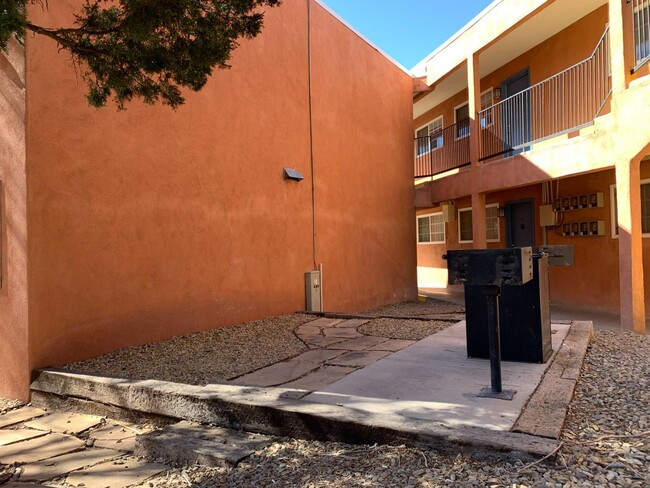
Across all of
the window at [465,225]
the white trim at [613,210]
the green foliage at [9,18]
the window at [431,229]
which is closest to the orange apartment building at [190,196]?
the green foliage at [9,18]

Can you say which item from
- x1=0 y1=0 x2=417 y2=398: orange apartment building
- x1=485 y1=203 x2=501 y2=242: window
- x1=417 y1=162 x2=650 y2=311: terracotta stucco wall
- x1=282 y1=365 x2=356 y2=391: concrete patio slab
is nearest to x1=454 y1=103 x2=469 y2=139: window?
x1=485 y1=203 x2=501 y2=242: window

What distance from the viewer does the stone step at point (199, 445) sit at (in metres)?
2.98

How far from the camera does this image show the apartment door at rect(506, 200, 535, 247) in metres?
11.8

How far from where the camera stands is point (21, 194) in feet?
14.6

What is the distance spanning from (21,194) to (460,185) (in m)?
9.26

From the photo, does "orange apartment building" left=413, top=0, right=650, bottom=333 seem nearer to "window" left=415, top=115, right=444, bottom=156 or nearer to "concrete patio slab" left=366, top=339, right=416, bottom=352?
"window" left=415, top=115, right=444, bottom=156

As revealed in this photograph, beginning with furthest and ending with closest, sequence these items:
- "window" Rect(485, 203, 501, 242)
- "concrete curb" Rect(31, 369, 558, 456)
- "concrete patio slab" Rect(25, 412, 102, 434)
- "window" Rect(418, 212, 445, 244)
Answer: "window" Rect(418, 212, 445, 244) → "window" Rect(485, 203, 501, 242) → "concrete patio slab" Rect(25, 412, 102, 434) → "concrete curb" Rect(31, 369, 558, 456)

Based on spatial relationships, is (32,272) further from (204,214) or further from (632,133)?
(632,133)

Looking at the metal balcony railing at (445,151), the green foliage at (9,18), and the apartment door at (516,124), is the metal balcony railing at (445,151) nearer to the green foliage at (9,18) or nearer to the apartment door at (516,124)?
the apartment door at (516,124)

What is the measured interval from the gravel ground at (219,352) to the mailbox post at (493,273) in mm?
2229

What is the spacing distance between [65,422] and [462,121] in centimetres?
1154

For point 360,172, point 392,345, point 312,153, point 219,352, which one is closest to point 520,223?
point 360,172

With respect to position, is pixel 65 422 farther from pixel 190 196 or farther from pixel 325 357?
pixel 190 196

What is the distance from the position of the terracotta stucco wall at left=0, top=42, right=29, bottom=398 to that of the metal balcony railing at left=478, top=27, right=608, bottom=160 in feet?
26.5
